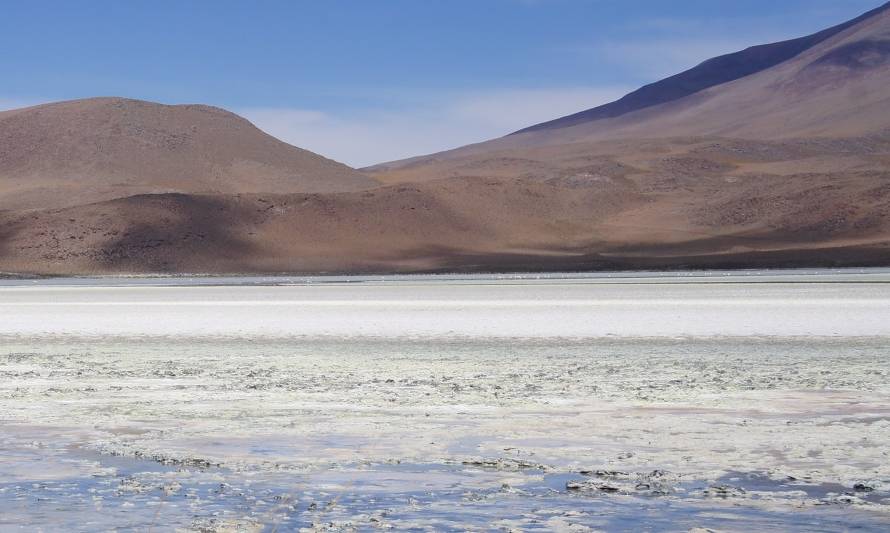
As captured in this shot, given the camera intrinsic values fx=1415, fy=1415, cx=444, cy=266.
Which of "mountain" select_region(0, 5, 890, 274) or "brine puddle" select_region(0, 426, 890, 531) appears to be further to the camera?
"mountain" select_region(0, 5, 890, 274)

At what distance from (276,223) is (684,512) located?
89.3 m

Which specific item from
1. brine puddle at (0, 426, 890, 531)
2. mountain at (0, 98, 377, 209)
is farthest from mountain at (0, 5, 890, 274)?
brine puddle at (0, 426, 890, 531)

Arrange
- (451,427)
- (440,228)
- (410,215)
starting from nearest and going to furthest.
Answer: (451,427) → (440,228) → (410,215)

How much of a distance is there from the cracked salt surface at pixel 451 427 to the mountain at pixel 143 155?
341 feet

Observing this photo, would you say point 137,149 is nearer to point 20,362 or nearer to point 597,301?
point 597,301

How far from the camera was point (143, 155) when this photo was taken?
139m

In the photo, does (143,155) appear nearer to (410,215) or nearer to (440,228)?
(410,215)

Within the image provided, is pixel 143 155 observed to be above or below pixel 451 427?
above

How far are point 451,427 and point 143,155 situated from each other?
432 ft

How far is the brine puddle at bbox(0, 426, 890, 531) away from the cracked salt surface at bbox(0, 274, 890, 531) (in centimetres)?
3

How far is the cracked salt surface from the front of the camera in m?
7.80

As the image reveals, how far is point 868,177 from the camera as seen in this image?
3964 inches

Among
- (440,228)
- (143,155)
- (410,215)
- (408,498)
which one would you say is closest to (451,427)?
(408,498)

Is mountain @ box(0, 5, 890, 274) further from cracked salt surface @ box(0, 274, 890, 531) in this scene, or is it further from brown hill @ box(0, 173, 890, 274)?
cracked salt surface @ box(0, 274, 890, 531)
